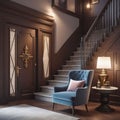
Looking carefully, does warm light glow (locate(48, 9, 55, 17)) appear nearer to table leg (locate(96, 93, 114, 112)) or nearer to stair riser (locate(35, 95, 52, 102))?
stair riser (locate(35, 95, 52, 102))

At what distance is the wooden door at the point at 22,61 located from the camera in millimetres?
6027

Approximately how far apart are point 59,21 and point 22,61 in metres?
2.08

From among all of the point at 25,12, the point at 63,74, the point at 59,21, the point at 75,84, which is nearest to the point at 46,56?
the point at 63,74

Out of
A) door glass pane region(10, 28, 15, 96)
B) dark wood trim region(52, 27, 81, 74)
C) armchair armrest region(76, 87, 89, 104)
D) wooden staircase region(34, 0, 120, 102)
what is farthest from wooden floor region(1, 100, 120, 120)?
dark wood trim region(52, 27, 81, 74)

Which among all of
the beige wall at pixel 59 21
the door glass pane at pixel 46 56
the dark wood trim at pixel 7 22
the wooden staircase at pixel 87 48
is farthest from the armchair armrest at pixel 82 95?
the beige wall at pixel 59 21

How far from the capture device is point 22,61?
6281 mm

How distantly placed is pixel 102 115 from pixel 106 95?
2.21 feet

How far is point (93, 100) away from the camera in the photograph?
596 centimetres

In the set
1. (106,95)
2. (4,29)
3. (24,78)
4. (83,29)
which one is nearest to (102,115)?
(106,95)

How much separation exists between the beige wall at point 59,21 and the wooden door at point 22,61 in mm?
779

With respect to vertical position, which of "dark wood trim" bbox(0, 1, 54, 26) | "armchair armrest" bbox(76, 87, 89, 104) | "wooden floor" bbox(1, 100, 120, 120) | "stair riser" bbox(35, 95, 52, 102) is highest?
"dark wood trim" bbox(0, 1, 54, 26)

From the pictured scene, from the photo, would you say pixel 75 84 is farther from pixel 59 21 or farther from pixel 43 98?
pixel 59 21

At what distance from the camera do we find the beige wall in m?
6.54

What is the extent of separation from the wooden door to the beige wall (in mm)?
779
